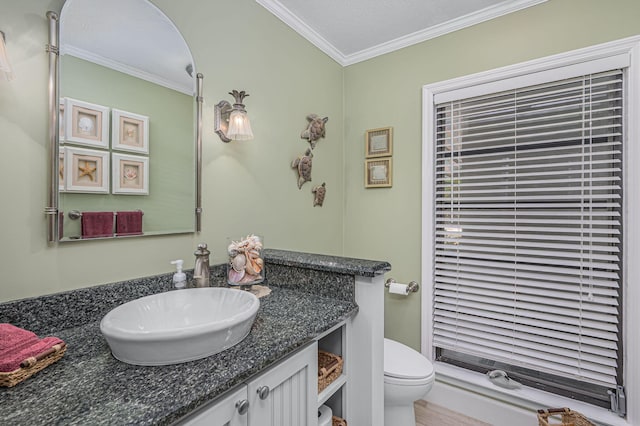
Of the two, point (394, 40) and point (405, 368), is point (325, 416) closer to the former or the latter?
point (405, 368)

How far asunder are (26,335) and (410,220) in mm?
2053

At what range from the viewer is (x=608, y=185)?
1660 mm

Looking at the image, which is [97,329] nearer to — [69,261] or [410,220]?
[69,261]

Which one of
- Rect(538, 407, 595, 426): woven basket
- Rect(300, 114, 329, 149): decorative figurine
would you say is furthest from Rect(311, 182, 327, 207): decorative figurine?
Rect(538, 407, 595, 426): woven basket

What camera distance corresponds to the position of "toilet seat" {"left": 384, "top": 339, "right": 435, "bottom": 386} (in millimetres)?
1542

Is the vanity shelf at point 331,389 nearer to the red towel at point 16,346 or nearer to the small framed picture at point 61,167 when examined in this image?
the red towel at point 16,346

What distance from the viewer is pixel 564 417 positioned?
A: 61.6 inches

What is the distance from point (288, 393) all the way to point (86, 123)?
1.17m

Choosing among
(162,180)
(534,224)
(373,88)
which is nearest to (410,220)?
(534,224)

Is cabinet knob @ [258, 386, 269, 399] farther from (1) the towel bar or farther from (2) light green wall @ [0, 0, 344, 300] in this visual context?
(1) the towel bar

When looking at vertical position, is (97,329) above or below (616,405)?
above

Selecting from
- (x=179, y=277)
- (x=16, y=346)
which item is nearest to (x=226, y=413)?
(x=16, y=346)

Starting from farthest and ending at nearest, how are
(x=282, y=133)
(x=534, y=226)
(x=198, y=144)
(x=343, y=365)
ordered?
(x=282, y=133) < (x=534, y=226) < (x=198, y=144) < (x=343, y=365)

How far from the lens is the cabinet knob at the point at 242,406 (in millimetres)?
775
